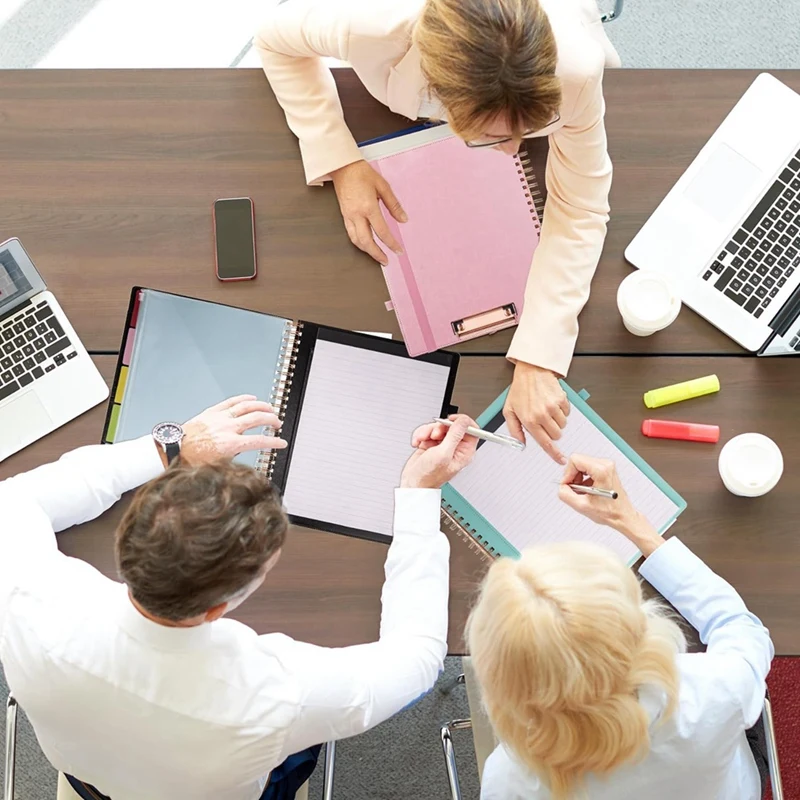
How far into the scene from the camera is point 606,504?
1392 mm

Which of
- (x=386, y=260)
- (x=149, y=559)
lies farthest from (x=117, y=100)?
(x=149, y=559)

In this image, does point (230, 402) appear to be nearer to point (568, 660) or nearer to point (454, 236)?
point (454, 236)

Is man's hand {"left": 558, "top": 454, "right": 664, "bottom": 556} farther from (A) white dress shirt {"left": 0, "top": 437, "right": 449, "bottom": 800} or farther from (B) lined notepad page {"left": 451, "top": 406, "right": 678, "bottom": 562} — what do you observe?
(A) white dress shirt {"left": 0, "top": 437, "right": 449, "bottom": 800}

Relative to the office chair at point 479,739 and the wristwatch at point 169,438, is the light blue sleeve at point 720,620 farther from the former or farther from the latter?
the wristwatch at point 169,438

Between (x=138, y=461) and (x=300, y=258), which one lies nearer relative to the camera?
(x=138, y=461)

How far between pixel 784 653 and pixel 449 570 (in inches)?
21.7

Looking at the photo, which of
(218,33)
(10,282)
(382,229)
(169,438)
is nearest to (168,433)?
(169,438)

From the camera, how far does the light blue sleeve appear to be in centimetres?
125

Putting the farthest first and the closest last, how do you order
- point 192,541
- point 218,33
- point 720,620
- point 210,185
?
point 218,33
point 210,185
point 720,620
point 192,541

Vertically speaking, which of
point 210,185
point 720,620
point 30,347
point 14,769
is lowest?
point 14,769

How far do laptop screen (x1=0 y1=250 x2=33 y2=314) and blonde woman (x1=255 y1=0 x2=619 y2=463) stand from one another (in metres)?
0.52

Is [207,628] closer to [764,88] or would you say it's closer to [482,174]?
[482,174]

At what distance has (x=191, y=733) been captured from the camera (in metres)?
1.08

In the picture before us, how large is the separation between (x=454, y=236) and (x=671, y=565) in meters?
0.66
